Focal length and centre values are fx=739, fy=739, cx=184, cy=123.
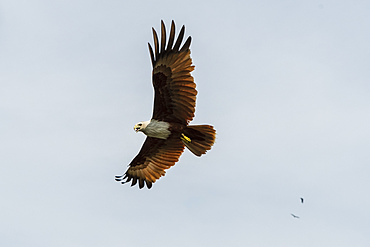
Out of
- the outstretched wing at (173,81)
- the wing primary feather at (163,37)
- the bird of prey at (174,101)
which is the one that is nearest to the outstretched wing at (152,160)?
the bird of prey at (174,101)

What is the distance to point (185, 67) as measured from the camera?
1889 centimetres

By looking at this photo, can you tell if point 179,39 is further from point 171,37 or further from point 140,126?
point 140,126

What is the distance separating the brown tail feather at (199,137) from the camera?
755 inches

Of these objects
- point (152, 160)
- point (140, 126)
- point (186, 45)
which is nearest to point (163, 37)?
point (186, 45)

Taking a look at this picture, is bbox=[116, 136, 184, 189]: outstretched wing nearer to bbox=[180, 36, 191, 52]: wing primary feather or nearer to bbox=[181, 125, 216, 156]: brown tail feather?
bbox=[181, 125, 216, 156]: brown tail feather

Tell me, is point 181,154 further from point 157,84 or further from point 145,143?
point 157,84

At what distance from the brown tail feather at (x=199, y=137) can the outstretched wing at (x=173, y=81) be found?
355 millimetres

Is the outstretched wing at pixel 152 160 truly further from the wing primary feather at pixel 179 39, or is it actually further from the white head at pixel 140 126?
the wing primary feather at pixel 179 39

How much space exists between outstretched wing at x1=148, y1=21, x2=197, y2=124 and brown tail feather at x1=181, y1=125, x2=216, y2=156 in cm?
36

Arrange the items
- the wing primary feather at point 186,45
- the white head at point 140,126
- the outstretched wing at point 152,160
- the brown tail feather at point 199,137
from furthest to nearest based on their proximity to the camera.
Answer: the outstretched wing at point 152,160 < the white head at point 140,126 < the brown tail feather at point 199,137 < the wing primary feather at point 186,45

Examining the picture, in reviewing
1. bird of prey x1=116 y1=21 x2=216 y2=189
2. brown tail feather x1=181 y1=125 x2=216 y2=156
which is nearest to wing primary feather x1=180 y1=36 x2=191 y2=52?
bird of prey x1=116 y1=21 x2=216 y2=189

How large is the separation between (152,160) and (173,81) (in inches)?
118

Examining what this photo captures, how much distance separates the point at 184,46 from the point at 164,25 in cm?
73

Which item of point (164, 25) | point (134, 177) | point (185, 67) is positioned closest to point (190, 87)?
point (185, 67)
